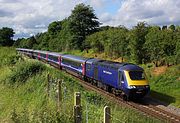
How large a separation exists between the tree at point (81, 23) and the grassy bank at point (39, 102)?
188 feet

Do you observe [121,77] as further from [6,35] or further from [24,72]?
[6,35]

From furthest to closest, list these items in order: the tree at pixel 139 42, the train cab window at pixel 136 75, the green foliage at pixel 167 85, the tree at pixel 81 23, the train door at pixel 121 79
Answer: the tree at pixel 81 23
the tree at pixel 139 42
the green foliage at pixel 167 85
the train door at pixel 121 79
the train cab window at pixel 136 75

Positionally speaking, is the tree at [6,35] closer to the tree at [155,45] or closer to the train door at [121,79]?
the tree at [155,45]

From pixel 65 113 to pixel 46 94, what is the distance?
230 inches

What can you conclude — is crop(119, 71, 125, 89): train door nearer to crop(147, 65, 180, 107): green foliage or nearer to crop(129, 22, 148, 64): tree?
crop(147, 65, 180, 107): green foliage

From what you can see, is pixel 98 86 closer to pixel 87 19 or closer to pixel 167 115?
pixel 167 115

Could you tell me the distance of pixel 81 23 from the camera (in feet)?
282

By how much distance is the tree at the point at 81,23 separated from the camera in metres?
83.8

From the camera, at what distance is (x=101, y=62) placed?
1286 inches

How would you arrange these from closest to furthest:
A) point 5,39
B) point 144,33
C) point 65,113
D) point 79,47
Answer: point 65,113, point 144,33, point 79,47, point 5,39

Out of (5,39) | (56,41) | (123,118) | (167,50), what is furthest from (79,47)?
(123,118)

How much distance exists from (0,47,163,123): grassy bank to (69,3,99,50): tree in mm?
57444

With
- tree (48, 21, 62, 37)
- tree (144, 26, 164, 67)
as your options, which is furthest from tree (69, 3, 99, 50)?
tree (144, 26, 164, 67)

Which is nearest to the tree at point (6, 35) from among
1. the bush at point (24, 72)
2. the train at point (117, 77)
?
the train at point (117, 77)
